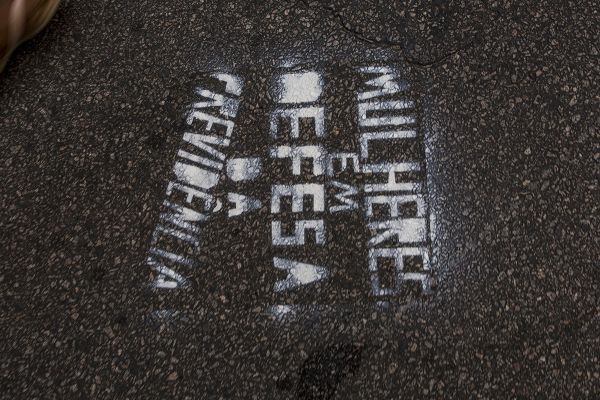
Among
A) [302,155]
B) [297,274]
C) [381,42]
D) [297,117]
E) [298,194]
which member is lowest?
[297,274]

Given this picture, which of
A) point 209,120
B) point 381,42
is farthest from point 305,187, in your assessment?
→ point 381,42

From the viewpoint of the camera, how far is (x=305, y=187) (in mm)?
1816

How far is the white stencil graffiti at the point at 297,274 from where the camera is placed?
1.70m

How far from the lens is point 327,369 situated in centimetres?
161

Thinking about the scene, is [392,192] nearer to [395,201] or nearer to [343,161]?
[395,201]

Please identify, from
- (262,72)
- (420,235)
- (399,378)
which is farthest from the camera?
(262,72)

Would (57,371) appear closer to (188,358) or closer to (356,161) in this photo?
(188,358)

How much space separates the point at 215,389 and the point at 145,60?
38.8 inches

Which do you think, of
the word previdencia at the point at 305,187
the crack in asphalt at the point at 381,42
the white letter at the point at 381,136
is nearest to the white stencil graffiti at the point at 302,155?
the word previdencia at the point at 305,187

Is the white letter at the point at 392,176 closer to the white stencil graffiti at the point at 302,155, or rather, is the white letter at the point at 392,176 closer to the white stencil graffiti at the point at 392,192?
the white stencil graffiti at the point at 392,192

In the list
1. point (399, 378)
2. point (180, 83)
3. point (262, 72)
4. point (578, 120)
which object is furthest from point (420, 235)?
point (180, 83)

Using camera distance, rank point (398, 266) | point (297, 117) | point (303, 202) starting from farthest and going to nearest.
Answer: point (297, 117) < point (303, 202) < point (398, 266)

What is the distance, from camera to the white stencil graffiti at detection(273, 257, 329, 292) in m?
1.70

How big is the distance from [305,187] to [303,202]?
44 millimetres
